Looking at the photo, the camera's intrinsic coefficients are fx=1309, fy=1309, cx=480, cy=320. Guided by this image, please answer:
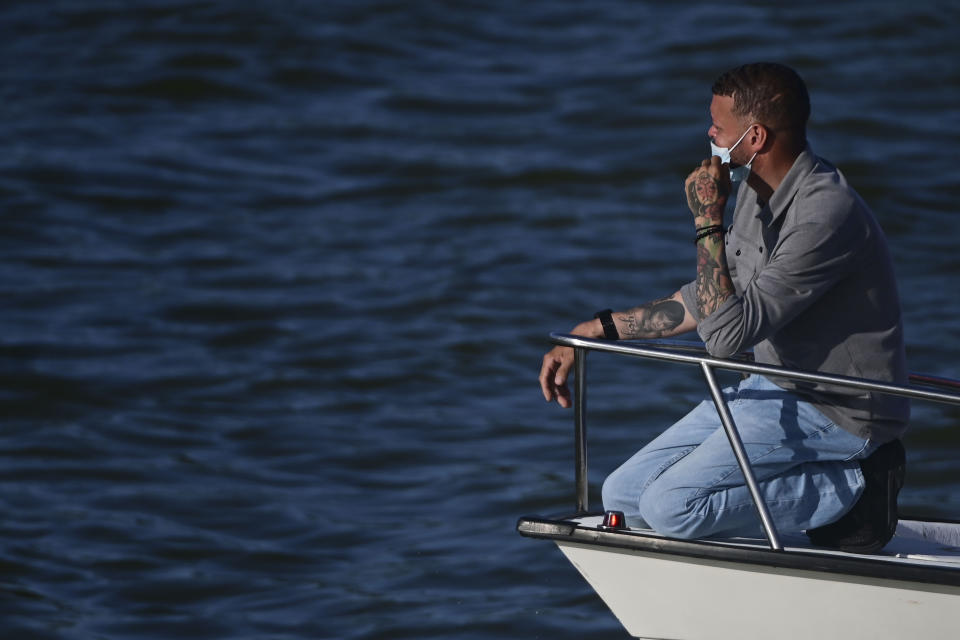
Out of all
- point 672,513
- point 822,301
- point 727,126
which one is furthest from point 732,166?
point 672,513

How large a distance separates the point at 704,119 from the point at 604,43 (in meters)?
2.43

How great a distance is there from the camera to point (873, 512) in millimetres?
3539

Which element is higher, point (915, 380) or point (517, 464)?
point (915, 380)

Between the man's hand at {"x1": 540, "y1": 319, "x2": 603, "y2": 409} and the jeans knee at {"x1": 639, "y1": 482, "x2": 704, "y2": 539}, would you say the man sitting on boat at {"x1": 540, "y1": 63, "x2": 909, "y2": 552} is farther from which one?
the man's hand at {"x1": 540, "y1": 319, "x2": 603, "y2": 409}

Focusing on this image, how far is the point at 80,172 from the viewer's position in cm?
1220

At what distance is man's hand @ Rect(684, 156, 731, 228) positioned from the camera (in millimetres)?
3336

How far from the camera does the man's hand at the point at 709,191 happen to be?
131 inches

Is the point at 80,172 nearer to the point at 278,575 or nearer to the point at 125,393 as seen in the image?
the point at 125,393

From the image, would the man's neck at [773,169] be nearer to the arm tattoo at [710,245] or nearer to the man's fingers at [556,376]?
the arm tattoo at [710,245]

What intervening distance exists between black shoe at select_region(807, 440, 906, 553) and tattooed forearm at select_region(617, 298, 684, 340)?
0.73 meters

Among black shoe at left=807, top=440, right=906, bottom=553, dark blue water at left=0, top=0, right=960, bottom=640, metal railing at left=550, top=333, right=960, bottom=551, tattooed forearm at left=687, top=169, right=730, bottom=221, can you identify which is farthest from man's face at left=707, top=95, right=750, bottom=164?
dark blue water at left=0, top=0, right=960, bottom=640

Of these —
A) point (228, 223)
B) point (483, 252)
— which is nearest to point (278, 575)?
point (483, 252)

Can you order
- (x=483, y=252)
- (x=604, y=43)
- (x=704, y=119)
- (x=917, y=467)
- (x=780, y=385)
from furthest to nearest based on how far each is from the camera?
(x=604, y=43)
(x=704, y=119)
(x=483, y=252)
(x=917, y=467)
(x=780, y=385)

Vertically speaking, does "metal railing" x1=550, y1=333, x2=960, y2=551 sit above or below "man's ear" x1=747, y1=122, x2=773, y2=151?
below
